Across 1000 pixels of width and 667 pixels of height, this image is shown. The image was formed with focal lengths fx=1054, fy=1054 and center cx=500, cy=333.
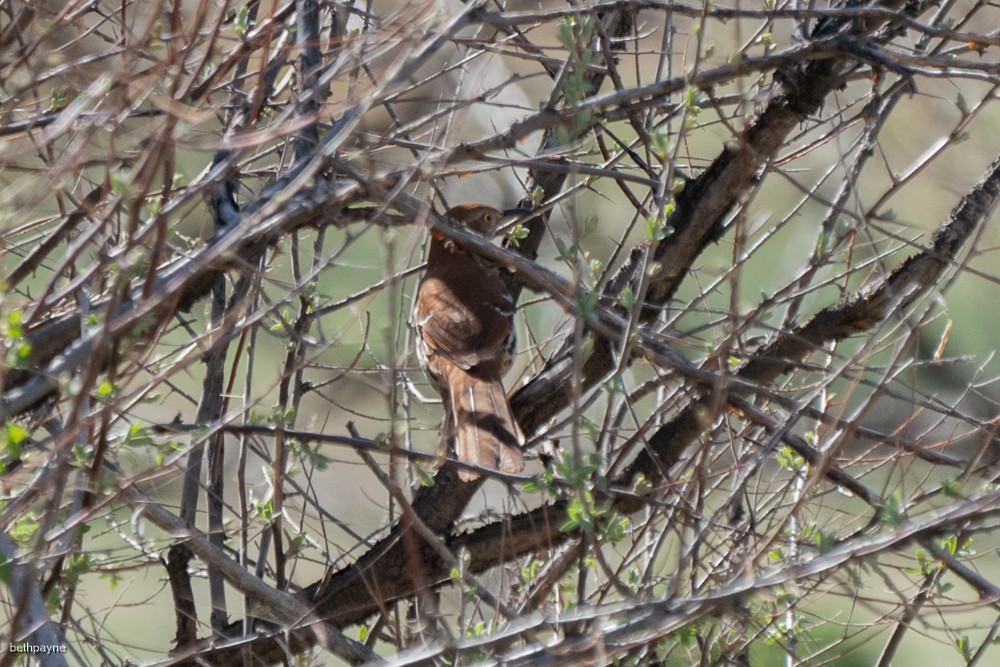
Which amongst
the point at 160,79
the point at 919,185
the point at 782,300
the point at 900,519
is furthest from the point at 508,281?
the point at 919,185

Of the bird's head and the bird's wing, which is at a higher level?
the bird's head

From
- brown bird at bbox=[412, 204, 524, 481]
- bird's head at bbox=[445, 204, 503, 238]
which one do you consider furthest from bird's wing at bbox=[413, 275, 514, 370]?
bird's head at bbox=[445, 204, 503, 238]

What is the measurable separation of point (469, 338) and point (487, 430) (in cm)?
100

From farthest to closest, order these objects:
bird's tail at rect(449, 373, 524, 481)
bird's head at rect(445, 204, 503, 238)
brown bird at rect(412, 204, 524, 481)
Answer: bird's head at rect(445, 204, 503, 238), brown bird at rect(412, 204, 524, 481), bird's tail at rect(449, 373, 524, 481)

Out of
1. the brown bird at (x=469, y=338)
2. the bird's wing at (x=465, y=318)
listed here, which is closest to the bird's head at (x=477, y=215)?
the brown bird at (x=469, y=338)

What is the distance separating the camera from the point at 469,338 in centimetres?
482

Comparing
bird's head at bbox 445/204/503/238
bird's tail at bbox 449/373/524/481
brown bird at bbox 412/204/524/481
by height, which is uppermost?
bird's head at bbox 445/204/503/238

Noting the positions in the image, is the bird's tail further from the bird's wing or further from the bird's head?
the bird's head

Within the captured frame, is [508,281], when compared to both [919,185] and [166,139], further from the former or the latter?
[919,185]

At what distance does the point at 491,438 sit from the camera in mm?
3844

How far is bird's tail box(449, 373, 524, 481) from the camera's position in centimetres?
373

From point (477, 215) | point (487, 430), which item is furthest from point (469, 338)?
point (487, 430)

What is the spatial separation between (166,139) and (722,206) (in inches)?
89.0

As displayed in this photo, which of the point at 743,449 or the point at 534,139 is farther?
the point at 534,139
